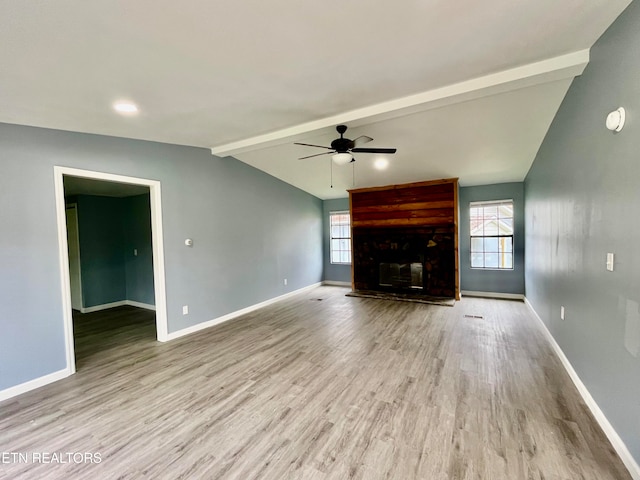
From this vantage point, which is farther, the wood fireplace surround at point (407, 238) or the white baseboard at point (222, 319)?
the wood fireplace surround at point (407, 238)

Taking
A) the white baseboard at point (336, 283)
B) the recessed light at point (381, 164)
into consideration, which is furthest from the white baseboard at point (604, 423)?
the white baseboard at point (336, 283)

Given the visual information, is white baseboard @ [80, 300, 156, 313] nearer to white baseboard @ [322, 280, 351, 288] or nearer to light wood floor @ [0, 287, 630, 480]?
light wood floor @ [0, 287, 630, 480]

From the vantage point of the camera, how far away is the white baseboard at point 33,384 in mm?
2550

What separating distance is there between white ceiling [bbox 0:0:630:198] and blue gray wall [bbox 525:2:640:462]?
0.30m

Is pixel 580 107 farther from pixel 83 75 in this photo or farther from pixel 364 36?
pixel 83 75

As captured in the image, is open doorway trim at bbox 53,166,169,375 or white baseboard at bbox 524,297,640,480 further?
open doorway trim at bbox 53,166,169,375

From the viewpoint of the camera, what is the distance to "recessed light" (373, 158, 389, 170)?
196 inches

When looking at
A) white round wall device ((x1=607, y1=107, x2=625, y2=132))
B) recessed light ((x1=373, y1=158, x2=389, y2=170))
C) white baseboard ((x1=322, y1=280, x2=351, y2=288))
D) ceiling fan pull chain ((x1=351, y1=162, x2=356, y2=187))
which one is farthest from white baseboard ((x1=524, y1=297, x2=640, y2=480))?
white baseboard ((x1=322, y1=280, x2=351, y2=288))

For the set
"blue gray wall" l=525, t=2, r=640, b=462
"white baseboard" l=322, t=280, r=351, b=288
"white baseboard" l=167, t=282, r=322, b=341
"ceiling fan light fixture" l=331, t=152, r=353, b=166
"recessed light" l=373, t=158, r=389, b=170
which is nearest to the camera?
"blue gray wall" l=525, t=2, r=640, b=462

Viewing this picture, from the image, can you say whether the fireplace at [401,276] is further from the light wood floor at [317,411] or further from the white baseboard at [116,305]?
the white baseboard at [116,305]

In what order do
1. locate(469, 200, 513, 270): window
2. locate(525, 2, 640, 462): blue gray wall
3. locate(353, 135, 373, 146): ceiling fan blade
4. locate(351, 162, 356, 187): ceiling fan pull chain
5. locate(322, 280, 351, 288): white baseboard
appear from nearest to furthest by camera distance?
locate(525, 2, 640, 462): blue gray wall
locate(353, 135, 373, 146): ceiling fan blade
locate(351, 162, 356, 187): ceiling fan pull chain
locate(469, 200, 513, 270): window
locate(322, 280, 351, 288): white baseboard

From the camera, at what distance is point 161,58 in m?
1.97

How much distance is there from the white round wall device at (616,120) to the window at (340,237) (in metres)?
5.96

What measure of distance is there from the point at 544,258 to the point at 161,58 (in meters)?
4.86
